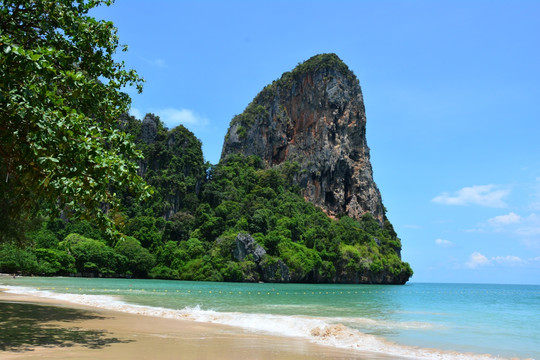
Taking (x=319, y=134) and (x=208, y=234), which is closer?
(x=208, y=234)

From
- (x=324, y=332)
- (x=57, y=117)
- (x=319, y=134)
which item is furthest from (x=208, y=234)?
(x=57, y=117)

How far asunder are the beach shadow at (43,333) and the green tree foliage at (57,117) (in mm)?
2507

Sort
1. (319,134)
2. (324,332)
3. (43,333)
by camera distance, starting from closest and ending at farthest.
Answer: (43,333), (324,332), (319,134)

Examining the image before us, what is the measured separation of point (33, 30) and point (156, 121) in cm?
8777

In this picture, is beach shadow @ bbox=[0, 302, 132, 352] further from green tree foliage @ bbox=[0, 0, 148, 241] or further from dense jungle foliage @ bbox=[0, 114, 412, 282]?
dense jungle foliage @ bbox=[0, 114, 412, 282]

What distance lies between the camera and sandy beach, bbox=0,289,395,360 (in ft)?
24.9

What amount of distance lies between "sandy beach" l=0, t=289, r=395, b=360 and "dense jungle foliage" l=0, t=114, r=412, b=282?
44809 mm

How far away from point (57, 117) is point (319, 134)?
10510 cm

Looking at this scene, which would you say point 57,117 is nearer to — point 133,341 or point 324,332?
point 133,341

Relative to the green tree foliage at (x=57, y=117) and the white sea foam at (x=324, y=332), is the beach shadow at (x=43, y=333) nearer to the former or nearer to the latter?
the green tree foliage at (x=57, y=117)

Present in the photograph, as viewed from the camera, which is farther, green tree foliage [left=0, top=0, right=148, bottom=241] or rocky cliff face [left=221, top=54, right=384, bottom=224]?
rocky cliff face [left=221, top=54, right=384, bottom=224]

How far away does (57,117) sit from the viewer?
22.9ft

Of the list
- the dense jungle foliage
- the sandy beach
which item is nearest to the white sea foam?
the sandy beach

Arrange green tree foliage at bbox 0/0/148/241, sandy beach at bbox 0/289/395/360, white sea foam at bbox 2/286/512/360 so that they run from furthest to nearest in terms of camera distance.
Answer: white sea foam at bbox 2/286/512/360 < sandy beach at bbox 0/289/395/360 < green tree foliage at bbox 0/0/148/241
